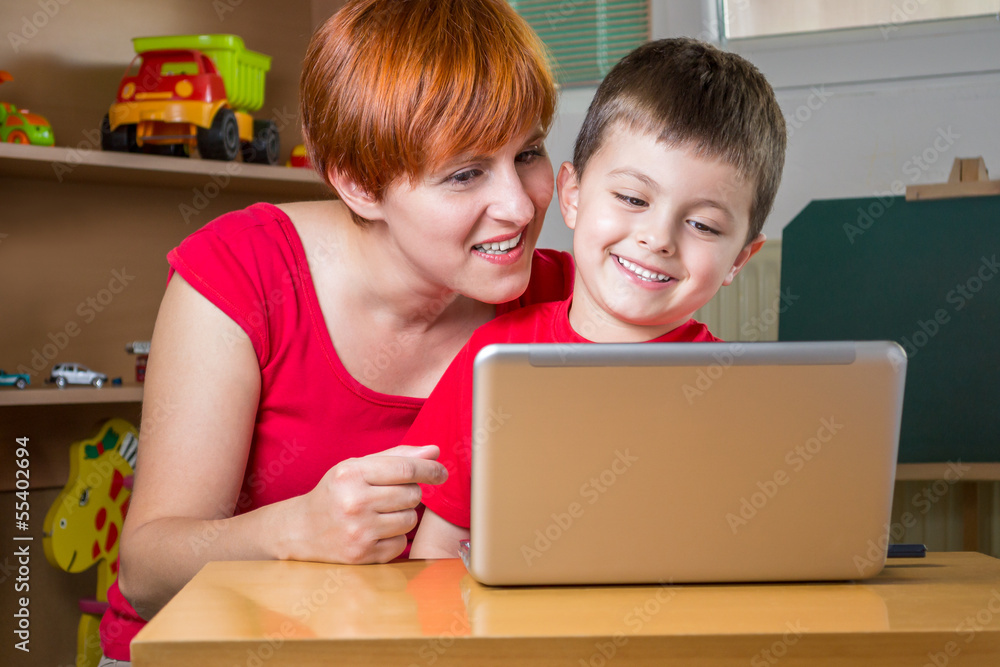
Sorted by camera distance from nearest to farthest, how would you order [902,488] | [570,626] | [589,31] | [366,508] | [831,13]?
[570,626] < [366,508] < [902,488] < [831,13] < [589,31]

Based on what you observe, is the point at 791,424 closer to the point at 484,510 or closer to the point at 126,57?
the point at 484,510

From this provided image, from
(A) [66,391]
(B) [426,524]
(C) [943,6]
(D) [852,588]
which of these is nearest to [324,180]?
(B) [426,524]

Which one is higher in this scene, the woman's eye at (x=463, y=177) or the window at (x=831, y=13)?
the window at (x=831, y=13)

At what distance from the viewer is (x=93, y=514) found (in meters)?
1.89

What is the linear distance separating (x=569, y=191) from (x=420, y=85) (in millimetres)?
207

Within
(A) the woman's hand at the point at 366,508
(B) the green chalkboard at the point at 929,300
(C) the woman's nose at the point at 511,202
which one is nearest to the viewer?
(A) the woman's hand at the point at 366,508

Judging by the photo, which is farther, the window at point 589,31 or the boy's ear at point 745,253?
the window at point 589,31

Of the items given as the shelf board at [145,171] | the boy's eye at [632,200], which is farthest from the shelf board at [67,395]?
the boy's eye at [632,200]

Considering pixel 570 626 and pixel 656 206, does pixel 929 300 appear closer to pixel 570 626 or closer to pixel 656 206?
pixel 656 206

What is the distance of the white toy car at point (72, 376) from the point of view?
74.7 inches

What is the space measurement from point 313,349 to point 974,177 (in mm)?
1383

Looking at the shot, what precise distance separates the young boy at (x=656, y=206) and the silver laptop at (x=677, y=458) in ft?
0.93

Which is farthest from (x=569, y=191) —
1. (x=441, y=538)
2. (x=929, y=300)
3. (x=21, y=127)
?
(x=21, y=127)

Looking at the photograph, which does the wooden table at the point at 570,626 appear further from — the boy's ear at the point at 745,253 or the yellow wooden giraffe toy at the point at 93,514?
the yellow wooden giraffe toy at the point at 93,514
